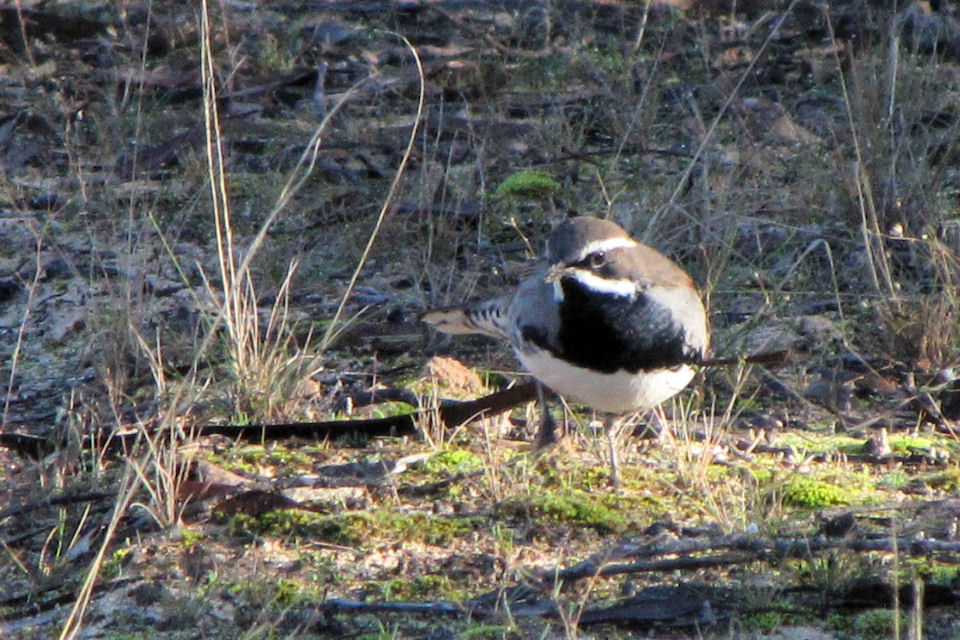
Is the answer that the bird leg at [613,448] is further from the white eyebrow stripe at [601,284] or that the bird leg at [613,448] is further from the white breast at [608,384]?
the white eyebrow stripe at [601,284]

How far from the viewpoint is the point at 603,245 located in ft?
16.2

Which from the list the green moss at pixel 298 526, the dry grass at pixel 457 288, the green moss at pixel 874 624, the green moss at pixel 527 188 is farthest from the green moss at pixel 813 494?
the green moss at pixel 527 188

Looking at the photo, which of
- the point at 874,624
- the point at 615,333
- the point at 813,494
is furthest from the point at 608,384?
the point at 874,624

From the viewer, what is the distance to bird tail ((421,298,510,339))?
546cm

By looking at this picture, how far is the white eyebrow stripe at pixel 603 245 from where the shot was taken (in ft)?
Answer: 16.1

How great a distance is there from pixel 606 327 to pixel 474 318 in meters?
0.92

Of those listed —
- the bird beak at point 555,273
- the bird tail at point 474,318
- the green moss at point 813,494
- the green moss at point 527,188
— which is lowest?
the green moss at point 813,494

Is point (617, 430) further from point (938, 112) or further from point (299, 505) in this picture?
point (938, 112)

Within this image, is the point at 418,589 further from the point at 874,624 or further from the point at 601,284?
the point at 601,284

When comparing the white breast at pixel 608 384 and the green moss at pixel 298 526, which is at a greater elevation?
the white breast at pixel 608 384

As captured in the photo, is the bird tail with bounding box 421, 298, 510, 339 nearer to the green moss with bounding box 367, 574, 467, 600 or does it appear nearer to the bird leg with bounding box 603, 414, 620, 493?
the bird leg with bounding box 603, 414, 620, 493

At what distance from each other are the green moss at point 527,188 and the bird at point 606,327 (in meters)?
2.39

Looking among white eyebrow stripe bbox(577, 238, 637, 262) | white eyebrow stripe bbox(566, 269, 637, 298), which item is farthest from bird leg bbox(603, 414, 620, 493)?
white eyebrow stripe bbox(577, 238, 637, 262)

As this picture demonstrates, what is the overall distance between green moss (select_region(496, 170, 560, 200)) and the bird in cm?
239
